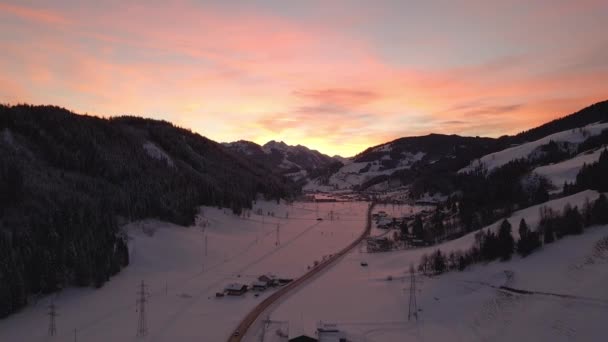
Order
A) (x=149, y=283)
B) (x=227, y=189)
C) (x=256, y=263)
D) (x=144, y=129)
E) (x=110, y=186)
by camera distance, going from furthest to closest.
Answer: (x=144, y=129)
(x=227, y=189)
(x=110, y=186)
(x=256, y=263)
(x=149, y=283)

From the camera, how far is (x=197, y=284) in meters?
58.7

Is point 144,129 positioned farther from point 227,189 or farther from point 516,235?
point 516,235

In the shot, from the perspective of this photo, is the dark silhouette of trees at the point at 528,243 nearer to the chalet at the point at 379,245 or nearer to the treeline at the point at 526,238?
the treeline at the point at 526,238

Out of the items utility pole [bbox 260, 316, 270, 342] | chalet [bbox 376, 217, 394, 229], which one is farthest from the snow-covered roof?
chalet [bbox 376, 217, 394, 229]

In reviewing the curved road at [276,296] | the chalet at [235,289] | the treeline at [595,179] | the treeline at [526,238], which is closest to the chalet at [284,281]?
the curved road at [276,296]

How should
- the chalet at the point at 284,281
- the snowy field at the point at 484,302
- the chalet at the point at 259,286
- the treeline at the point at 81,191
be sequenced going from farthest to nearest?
the chalet at the point at 284,281 → the chalet at the point at 259,286 → the treeline at the point at 81,191 → the snowy field at the point at 484,302

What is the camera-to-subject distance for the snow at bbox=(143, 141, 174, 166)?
122m

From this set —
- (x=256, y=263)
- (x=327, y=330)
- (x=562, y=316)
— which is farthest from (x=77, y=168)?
(x=562, y=316)

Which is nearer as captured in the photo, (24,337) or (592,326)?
(592,326)

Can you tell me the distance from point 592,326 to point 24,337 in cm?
4667

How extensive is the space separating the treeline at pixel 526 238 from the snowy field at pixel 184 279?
20.1 metres

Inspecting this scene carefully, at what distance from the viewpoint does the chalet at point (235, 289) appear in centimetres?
5438

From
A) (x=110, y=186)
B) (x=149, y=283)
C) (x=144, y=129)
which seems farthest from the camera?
(x=144, y=129)

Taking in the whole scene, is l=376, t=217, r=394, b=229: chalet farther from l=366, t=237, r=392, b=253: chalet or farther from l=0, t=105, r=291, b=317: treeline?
l=0, t=105, r=291, b=317: treeline
